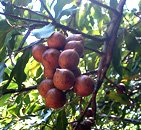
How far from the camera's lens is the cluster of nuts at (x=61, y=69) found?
3.06 feet

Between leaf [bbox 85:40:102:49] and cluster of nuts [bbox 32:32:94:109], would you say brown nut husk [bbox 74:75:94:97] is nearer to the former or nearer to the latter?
cluster of nuts [bbox 32:32:94:109]

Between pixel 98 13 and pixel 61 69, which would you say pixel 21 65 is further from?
pixel 98 13

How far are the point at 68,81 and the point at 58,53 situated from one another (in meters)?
0.11

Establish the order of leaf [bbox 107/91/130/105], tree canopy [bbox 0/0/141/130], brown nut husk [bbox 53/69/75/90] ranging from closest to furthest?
1. brown nut husk [bbox 53/69/75/90]
2. tree canopy [bbox 0/0/141/130]
3. leaf [bbox 107/91/130/105]

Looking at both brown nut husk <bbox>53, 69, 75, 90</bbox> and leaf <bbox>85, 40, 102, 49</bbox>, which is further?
leaf <bbox>85, 40, 102, 49</bbox>

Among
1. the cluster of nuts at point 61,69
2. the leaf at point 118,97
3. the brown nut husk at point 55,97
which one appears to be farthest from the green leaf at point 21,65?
the leaf at point 118,97

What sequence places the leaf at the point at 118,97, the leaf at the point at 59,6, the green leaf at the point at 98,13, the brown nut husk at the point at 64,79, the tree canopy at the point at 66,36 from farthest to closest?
the green leaf at the point at 98,13 → the leaf at the point at 118,97 → the leaf at the point at 59,6 → the tree canopy at the point at 66,36 → the brown nut husk at the point at 64,79

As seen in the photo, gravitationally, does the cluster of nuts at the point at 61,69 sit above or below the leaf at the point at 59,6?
below

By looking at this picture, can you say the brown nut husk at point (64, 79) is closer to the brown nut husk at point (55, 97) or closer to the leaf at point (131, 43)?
the brown nut husk at point (55, 97)

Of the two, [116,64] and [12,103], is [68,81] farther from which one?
[12,103]

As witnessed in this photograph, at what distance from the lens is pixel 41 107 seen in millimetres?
1589

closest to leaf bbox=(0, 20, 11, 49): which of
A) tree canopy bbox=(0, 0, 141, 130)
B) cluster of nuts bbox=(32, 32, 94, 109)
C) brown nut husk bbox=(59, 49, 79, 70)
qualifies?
tree canopy bbox=(0, 0, 141, 130)

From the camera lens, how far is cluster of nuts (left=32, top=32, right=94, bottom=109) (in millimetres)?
933

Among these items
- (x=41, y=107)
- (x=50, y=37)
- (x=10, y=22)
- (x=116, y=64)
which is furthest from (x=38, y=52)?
(x=41, y=107)
